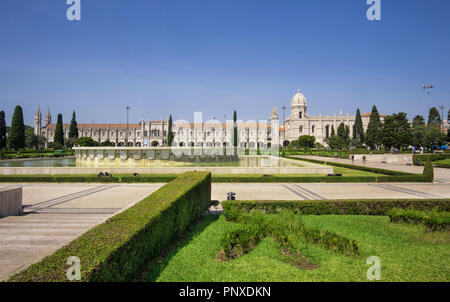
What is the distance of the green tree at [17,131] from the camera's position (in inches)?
1811

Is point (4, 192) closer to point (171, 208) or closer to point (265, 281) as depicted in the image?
point (171, 208)

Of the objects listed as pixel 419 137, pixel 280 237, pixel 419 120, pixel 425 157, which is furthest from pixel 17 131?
pixel 419 120

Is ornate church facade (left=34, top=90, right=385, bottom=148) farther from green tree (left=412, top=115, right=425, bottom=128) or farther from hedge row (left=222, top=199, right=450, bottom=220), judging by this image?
hedge row (left=222, top=199, right=450, bottom=220)

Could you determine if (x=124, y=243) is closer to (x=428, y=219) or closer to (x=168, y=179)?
(x=428, y=219)

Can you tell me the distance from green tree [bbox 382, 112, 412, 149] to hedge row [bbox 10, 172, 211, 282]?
152 feet

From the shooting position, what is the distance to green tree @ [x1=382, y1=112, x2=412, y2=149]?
142 ft

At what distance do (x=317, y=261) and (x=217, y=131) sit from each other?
3069 inches

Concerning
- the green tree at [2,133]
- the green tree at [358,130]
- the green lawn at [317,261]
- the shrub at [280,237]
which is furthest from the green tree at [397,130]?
the green tree at [2,133]

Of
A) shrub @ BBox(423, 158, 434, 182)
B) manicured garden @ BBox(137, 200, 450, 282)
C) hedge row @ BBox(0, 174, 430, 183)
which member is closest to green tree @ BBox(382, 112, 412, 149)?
shrub @ BBox(423, 158, 434, 182)

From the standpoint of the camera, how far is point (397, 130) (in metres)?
44.3

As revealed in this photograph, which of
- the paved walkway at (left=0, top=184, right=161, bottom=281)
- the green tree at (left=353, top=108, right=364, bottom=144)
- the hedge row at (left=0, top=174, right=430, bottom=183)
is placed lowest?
the paved walkway at (left=0, top=184, right=161, bottom=281)

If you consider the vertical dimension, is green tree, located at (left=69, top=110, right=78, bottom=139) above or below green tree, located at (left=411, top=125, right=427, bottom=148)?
above

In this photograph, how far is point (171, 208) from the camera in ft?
16.0
